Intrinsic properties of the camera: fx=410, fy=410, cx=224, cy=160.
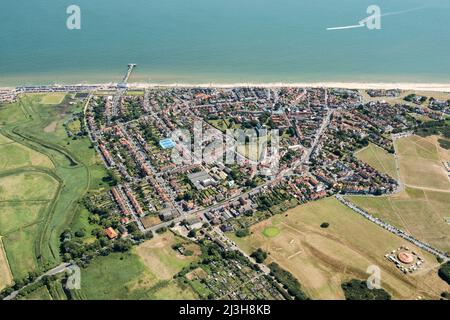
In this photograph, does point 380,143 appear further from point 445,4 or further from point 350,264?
point 445,4

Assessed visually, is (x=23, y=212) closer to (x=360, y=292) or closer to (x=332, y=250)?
(x=332, y=250)

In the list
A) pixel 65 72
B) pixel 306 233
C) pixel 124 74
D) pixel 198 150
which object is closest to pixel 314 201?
Result: pixel 306 233

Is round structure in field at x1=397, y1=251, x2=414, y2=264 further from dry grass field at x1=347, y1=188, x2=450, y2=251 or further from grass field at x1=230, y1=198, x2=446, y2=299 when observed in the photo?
dry grass field at x1=347, y1=188, x2=450, y2=251

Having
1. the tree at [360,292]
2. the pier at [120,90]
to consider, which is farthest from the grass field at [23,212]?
the tree at [360,292]

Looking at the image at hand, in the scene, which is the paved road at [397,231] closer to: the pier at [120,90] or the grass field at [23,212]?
the grass field at [23,212]

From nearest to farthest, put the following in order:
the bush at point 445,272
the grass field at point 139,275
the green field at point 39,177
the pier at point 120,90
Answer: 1. the grass field at point 139,275
2. the bush at point 445,272
3. the green field at point 39,177
4. the pier at point 120,90

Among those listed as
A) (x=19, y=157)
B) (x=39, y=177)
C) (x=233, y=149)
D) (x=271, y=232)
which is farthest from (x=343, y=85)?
(x=19, y=157)

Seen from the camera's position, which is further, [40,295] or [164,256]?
[164,256]
